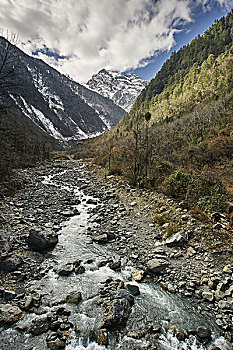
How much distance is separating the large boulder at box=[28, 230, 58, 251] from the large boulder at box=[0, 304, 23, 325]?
2791mm

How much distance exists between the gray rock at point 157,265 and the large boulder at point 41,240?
14.9ft

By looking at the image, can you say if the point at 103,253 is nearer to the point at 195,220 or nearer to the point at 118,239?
the point at 118,239

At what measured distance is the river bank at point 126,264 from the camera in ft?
14.6

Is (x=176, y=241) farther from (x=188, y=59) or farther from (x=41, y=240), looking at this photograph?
(x=188, y=59)

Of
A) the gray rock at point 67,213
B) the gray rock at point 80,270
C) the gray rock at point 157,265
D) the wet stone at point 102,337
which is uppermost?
the gray rock at point 67,213

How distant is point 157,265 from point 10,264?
537 cm

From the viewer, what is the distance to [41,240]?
7582mm

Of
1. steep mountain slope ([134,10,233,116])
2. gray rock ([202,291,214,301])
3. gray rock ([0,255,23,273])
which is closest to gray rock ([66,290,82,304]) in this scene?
gray rock ([0,255,23,273])

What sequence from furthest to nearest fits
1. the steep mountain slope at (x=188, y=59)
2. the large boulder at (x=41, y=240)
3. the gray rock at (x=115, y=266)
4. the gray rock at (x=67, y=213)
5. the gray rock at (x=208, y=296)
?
1. the steep mountain slope at (x=188, y=59)
2. the gray rock at (x=67, y=213)
3. the large boulder at (x=41, y=240)
4. the gray rock at (x=115, y=266)
5. the gray rock at (x=208, y=296)

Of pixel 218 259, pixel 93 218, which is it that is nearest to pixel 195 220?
pixel 218 259

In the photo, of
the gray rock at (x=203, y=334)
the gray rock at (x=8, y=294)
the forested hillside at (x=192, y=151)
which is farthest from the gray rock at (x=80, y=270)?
the forested hillside at (x=192, y=151)

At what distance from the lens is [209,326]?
4.38 metres

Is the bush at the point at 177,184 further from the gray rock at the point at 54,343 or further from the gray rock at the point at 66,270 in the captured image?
the gray rock at the point at 54,343

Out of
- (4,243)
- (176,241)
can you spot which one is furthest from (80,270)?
(176,241)
